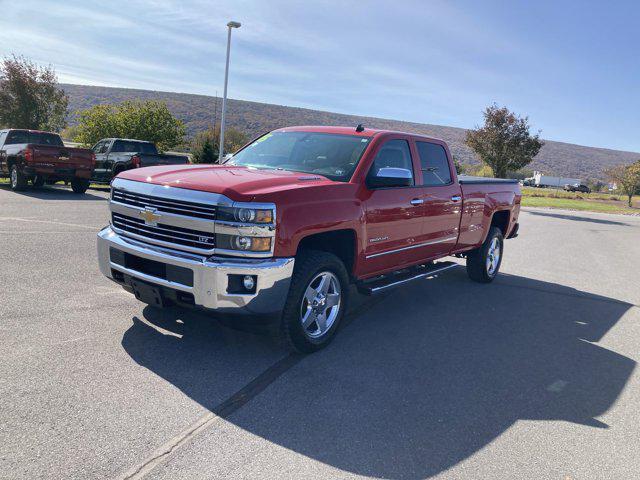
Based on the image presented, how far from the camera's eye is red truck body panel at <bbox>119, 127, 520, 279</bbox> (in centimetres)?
402

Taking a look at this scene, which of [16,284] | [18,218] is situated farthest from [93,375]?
[18,218]

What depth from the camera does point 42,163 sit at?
48.6ft

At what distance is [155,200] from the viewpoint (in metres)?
4.11

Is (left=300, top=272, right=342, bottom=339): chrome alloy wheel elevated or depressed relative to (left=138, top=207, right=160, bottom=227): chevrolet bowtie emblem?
depressed

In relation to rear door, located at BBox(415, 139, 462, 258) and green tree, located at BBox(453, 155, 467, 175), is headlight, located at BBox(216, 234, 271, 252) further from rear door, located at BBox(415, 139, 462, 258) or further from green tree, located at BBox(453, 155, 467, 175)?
green tree, located at BBox(453, 155, 467, 175)

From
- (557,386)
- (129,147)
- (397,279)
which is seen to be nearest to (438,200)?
(397,279)

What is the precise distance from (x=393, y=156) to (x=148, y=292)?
295 cm

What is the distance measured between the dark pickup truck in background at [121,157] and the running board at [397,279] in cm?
1266

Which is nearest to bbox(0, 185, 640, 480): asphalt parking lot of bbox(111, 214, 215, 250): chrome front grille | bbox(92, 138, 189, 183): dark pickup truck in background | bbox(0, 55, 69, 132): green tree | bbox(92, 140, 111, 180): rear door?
bbox(111, 214, 215, 250): chrome front grille

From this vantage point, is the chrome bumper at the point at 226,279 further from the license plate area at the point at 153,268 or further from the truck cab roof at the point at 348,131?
the truck cab roof at the point at 348,131

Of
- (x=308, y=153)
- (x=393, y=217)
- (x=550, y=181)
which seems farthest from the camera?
(x=550, y=181)

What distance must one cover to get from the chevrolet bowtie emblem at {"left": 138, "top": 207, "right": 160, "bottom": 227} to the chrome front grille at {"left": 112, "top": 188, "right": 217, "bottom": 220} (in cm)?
4

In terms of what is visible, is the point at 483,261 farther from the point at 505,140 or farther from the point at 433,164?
→ the point at 505,140

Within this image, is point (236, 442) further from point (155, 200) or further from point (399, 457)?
point (155, 200)
